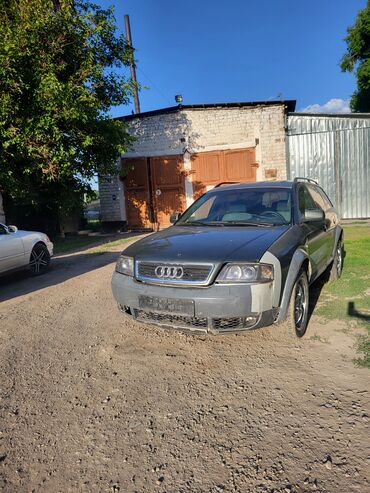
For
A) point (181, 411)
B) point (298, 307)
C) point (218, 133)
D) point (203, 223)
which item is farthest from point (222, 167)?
point (181, 411)

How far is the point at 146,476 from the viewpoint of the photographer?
2076 mm

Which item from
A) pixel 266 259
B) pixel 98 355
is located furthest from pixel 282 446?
pixel 98 355

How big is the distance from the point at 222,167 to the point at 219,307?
40.6 ft

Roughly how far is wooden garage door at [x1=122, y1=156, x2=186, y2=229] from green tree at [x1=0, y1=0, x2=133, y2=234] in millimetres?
3309

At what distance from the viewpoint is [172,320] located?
3.33 m

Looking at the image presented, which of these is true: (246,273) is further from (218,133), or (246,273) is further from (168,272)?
(218,133)

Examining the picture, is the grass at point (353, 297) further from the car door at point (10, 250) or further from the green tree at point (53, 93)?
the green tree at point (53, 93)

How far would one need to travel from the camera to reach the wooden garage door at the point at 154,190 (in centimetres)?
1538

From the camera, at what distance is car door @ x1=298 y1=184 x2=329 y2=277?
4.16 m

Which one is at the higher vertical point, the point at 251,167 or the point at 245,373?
the point at 251,167

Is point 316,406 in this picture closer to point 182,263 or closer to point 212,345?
point 212,345

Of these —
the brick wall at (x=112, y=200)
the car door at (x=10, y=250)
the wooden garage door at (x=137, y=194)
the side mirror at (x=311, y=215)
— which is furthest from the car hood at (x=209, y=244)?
the brick wall at (x=112, y=200)

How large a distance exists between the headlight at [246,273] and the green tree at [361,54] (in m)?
27.7

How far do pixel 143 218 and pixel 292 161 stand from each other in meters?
6.52
